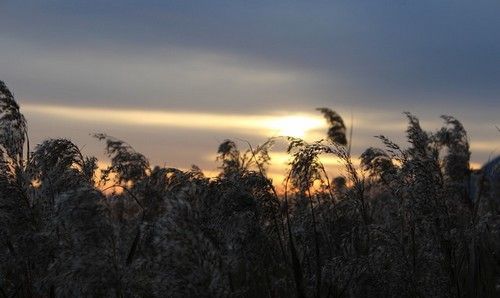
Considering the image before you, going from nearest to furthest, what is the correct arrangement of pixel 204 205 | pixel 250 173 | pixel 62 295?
pixel 62 295, pixel 204 205, pixel 250 173

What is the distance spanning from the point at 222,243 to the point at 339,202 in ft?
8.68

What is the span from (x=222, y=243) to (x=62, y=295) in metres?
1.18

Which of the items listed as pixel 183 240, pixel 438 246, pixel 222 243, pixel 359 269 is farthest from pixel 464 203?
pixel 183 240

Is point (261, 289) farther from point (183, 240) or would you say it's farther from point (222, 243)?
point (183, 240)

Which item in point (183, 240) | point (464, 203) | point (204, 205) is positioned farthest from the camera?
point (464, 203)

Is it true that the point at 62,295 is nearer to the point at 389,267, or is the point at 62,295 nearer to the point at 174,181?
the point at 174,181

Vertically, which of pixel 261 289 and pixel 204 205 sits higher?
pixel 204 205

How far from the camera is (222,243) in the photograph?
5.24 metres

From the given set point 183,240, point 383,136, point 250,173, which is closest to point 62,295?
point 183,240

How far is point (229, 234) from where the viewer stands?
521 centimetres

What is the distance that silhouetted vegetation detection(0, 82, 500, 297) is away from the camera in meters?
4.45

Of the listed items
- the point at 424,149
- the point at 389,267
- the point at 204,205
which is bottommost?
the point at 389,267

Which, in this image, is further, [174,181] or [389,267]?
[174,181]

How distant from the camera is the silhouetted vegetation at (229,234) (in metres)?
4.45
